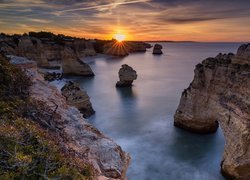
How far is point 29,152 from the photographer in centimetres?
460

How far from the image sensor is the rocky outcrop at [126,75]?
39.7 m

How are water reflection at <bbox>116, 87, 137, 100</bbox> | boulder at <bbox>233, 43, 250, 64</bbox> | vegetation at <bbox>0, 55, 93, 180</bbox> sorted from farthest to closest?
water reflection at <bbox>116, 87, 137, 100</bbox> < boulder at <bbox>233, 43, 250, 64</bbox> < vegetation at <bbox>0, 55, 93, 180</bbox>

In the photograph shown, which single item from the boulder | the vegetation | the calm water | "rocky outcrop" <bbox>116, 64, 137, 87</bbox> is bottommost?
the calm water

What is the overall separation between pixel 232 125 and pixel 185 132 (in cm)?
718

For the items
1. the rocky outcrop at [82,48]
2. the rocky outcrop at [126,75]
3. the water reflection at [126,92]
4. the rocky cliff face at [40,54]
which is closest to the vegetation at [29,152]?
the water reflection at [126,92]

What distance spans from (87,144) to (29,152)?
157cm

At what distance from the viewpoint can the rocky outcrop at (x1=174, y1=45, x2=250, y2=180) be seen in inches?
523

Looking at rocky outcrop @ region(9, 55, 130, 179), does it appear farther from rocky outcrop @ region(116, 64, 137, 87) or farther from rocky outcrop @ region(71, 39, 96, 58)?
rocky outcrop @ region(71, 39, 96, 58)

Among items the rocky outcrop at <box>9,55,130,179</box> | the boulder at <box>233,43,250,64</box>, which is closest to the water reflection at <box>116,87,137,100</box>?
the boulder at <box>233,43,250,64</box>

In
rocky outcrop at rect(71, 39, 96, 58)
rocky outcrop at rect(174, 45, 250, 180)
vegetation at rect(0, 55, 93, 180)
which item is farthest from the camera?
rocky outcrop at rect(71, 39, 96, 58)

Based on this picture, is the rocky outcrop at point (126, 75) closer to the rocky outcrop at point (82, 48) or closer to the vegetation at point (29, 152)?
the vegetation at point (29, 152)

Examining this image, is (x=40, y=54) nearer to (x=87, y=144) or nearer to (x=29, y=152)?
(x=87, y=144)

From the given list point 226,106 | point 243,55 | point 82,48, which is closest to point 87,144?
point 226,106

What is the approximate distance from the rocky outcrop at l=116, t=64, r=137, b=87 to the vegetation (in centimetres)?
3358
